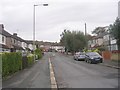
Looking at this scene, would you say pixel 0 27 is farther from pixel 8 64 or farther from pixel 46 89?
pixel 46 89

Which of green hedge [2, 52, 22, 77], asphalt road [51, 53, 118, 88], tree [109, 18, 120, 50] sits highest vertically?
tree [109, 18, 120, 50]

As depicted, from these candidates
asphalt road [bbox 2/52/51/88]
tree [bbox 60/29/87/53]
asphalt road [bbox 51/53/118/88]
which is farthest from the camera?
tree [bbox 60/29/87/53]

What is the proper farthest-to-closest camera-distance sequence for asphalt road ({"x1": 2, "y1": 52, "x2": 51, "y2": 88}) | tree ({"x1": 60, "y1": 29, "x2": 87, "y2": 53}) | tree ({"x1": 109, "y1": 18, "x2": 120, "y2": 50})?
tree ({"x1": 60, "y1": 29, "x2": 87, "y2": 53}), tree ({"x1": 109, "y1": 18, "x2": 120, "y2": 50}), asphalt road ({"x1": 2, "y1": 52, "x2": 51, "y2": 88})

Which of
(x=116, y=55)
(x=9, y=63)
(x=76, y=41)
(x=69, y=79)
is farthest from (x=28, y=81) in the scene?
(x=76, y=41)

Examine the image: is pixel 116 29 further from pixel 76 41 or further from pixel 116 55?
pixel 76 41

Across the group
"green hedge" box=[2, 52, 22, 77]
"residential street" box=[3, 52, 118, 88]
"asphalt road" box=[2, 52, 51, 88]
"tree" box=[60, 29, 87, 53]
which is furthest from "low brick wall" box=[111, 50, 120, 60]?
"tree" box=[60, 29, 87, 53]

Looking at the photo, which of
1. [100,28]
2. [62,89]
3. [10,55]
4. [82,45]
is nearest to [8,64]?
[10,55]

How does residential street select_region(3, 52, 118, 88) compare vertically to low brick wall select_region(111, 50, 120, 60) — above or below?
below

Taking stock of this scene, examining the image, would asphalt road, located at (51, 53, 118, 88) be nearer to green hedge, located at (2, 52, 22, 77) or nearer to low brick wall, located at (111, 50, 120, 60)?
green hedge, located at (2, 52, 22, 77)

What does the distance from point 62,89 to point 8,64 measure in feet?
26.6

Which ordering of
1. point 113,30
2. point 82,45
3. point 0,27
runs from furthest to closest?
1. point 82,45
2. point 0,27
3. point 113,30

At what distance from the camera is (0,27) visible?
2608 inches

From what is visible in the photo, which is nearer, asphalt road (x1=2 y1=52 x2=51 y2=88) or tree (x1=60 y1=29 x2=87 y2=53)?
asphalt road (x1=2 y1=52 x2=51 y2=88)

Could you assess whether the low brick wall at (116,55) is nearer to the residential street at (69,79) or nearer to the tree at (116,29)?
the tree at (116,29)
